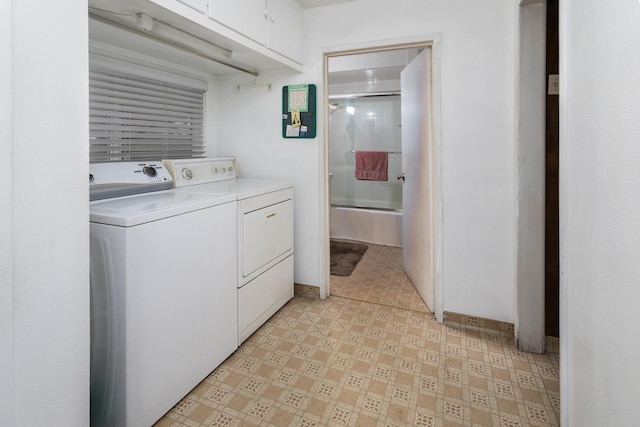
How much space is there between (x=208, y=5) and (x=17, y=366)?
5.59 ft

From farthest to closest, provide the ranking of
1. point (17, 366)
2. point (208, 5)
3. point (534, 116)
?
1. point (534, 116)
2. point (208, 5)
3. point (17, 366)

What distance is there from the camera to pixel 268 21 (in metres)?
2.32

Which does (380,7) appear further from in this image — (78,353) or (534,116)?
(78,353)

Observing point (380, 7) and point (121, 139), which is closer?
point (121, 139)

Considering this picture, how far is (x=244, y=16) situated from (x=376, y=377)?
2.17m

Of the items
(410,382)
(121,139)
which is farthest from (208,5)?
(410,382)

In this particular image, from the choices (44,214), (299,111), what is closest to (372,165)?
(299,111)

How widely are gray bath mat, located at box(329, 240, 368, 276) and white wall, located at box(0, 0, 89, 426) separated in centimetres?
252

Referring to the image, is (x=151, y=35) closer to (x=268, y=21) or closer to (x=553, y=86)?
(x=268, y=21)

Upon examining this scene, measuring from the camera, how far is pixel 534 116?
2.05 metres

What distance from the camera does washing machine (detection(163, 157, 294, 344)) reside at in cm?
217

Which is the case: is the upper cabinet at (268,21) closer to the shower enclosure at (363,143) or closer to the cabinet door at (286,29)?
the cabinet door at (286,29)

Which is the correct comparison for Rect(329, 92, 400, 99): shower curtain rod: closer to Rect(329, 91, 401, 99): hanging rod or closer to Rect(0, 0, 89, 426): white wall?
Rect(329, 91, 401, 99): hanging rod

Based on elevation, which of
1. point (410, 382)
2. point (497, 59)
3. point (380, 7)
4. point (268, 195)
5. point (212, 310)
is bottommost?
point (410, 382)
